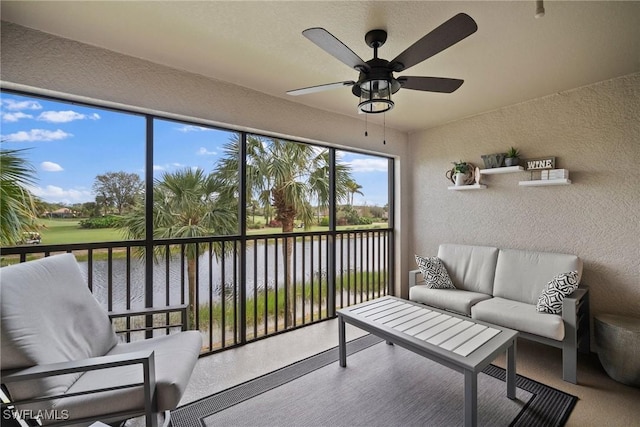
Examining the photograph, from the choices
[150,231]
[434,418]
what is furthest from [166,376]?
[434,418]

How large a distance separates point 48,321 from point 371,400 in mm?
2036

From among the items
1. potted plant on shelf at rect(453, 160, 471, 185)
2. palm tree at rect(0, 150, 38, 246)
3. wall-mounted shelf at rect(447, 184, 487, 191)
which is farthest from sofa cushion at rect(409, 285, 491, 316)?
palm tree at rect(0, 150, 38, 246)

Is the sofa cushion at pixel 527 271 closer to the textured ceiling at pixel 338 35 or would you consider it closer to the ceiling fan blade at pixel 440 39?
the textured ceiling at pixel 338 35

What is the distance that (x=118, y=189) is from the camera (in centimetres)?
225

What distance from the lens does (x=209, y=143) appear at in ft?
9.01

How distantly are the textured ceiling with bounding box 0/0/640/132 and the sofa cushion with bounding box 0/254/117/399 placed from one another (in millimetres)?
1581

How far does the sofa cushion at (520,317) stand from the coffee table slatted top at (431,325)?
1.55ft

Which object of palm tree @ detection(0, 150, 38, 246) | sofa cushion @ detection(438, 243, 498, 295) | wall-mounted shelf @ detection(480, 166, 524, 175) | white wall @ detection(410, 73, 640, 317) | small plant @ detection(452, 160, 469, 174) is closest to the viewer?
palm tree @ detection(0, 150, 38, 246)

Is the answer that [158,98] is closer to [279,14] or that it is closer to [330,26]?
[279,14]

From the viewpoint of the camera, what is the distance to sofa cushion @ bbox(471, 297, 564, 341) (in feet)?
7.35

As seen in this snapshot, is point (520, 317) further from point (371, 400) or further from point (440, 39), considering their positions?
point (440, 39)

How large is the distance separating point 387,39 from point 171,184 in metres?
2.14
